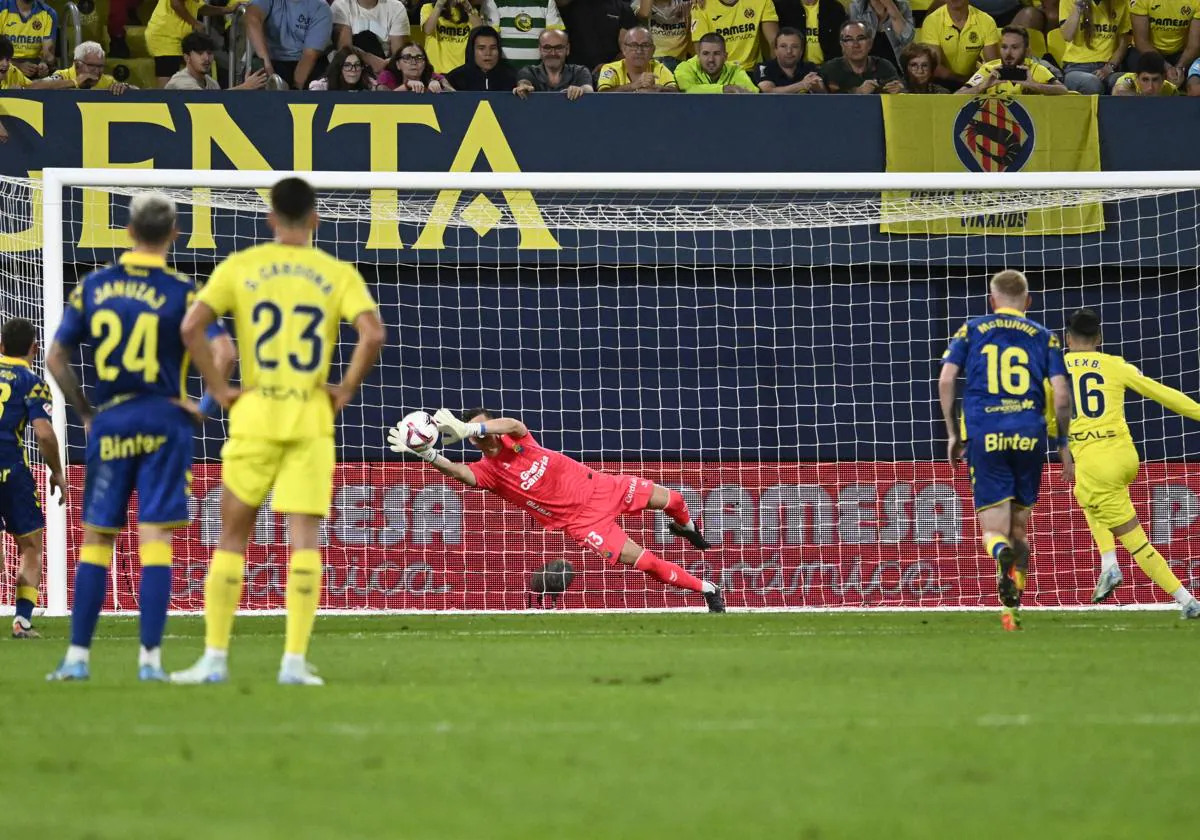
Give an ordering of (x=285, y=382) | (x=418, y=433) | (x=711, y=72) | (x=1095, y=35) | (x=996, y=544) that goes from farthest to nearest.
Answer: (x=1095, y=35)
(x=711, y=72)
(x=418, y=433)
(x=996, y=544)
(x=285, y=382)

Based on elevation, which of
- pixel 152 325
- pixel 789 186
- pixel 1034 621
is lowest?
pixel 1034 621

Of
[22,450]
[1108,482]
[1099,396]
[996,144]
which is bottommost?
[1108,482]

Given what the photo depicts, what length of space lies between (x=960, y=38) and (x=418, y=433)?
734 centimetres

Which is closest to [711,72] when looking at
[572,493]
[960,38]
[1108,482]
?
[960,38]

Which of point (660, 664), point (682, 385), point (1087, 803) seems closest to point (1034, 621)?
point (660, 664)

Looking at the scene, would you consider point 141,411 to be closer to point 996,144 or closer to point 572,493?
point 572,493

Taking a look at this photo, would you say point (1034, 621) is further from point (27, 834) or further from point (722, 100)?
point (27, 834)

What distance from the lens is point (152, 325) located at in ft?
21.9

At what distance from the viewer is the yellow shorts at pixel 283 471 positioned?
249 inches

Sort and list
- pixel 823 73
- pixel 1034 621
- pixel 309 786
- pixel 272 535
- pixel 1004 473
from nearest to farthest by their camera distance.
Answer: pixel 309 786 < pixel 1004 473 < pixel 1034 621 < pixel 272 535 < pixel 823 73

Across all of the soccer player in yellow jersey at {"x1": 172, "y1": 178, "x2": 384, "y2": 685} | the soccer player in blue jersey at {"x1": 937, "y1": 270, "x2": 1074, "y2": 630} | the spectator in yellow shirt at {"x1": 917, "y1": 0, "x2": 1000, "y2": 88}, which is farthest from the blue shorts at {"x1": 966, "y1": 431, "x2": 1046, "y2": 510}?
the spectator in yellow shirt at {"x1": 917, "y1": 0, "x2": 1000, "y2": 88}

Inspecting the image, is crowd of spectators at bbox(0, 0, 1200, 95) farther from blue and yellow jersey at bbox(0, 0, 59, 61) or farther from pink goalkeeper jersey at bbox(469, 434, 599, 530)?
pink goalkeeper jersey at bbox(469, 434, 599, 530)

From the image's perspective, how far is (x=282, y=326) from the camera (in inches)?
250

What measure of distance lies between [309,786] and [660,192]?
1156 centimetres
